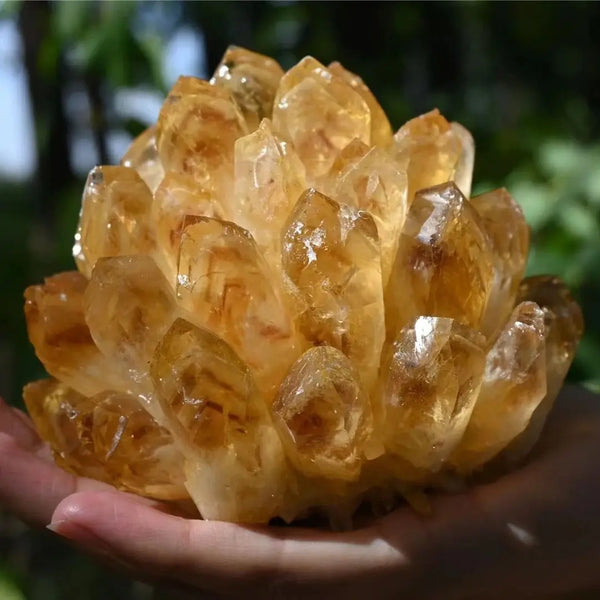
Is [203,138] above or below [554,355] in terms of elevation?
above

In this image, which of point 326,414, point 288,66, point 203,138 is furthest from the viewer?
point 288,66

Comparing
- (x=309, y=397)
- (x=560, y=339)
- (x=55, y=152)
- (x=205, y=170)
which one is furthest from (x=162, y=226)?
(x=55, y=152)

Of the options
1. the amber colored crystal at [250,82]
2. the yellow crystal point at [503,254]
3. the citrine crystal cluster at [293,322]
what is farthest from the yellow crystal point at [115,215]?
the yellow crystal point at [503,254]

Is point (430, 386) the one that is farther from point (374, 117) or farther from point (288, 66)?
point (288, 66)

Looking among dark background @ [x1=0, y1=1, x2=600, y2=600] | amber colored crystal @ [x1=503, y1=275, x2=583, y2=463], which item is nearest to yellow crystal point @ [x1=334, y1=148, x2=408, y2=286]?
amber colored crystal @ [x1=503, y1=275, x2=583, y2=463]

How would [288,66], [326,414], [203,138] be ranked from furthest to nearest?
[288,66], [203,138], [326,414]

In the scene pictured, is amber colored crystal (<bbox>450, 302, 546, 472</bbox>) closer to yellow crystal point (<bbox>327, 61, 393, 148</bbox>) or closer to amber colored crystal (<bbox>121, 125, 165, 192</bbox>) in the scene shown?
yellow crystal point (<bbox>327, 61, 393, 148</bbox>)

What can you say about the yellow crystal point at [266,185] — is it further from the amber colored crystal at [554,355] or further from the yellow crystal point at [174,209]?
the amber colored crystal at [554,355]

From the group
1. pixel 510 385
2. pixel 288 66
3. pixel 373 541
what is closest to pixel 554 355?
pixel 510 385
